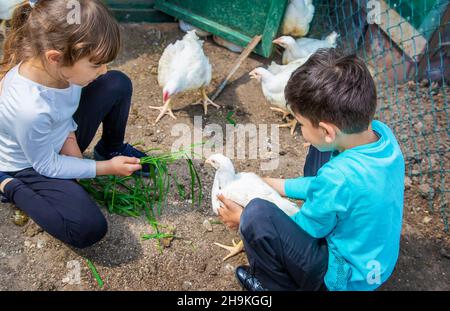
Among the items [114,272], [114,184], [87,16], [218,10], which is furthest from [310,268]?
[218,10]

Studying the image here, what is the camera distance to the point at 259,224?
5.39 ft

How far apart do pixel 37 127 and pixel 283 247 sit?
3.38 ft

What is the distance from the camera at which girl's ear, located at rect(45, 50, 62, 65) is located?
156 centimetres

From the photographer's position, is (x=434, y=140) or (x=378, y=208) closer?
(x=378, y=208)

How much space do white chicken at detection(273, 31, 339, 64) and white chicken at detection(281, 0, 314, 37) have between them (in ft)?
0.43

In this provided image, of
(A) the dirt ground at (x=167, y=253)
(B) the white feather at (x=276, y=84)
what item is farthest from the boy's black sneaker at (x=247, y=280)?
(B) the white feather at (x=276, y=84)

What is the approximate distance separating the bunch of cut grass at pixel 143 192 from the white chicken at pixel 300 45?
140cm

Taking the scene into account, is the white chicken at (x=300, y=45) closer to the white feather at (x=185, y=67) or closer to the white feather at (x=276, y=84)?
the white feather at (x=276, y=84)

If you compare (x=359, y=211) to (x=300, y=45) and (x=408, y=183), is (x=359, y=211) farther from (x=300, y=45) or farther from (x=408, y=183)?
(x=300, y=45)

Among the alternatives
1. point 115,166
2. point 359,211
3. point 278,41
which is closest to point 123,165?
point 115,166

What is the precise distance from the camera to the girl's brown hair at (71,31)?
155 cm

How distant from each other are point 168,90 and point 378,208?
163cm

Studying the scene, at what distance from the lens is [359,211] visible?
146 cm

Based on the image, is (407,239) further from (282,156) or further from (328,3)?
(328,3)
